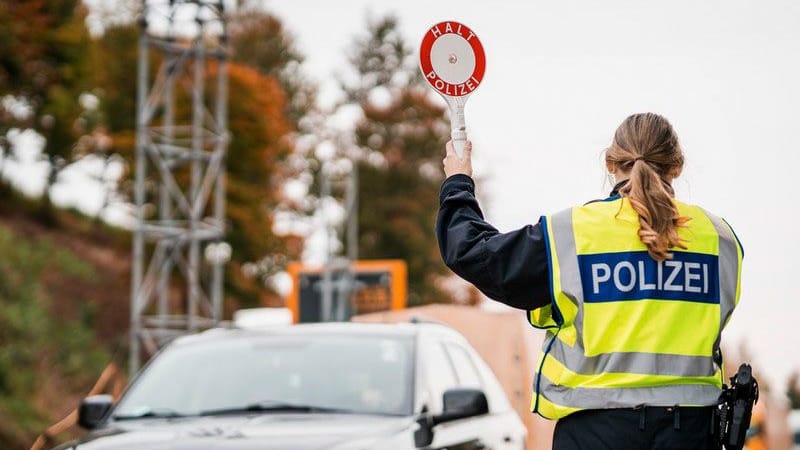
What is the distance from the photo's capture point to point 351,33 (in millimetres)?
66625

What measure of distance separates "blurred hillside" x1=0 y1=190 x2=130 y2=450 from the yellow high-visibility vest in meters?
18.2

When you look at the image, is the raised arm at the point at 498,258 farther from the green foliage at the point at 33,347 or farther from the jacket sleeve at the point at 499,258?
the green foliage at the point at 33,347

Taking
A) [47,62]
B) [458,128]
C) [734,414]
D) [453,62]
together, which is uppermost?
[47,62]

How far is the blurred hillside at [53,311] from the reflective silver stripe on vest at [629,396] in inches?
716

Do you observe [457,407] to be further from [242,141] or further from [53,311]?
[242,141]

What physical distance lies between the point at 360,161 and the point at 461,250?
5702 cm

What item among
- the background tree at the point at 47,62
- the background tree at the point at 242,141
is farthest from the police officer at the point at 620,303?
the background tree at the point at 242,141

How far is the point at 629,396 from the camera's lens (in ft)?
14.0

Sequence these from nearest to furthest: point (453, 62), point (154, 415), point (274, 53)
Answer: point (453, 62) < point (154, 415) < point (274, 53)

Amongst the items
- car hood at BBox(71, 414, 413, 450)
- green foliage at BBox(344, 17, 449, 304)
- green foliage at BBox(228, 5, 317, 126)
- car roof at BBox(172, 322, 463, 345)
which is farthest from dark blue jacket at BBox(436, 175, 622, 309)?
green foliage at BBox(228, 5, 317, 126)

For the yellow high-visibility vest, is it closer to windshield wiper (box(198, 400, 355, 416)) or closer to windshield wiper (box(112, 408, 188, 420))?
windshield wiper (box(198, 400, 355, 416))

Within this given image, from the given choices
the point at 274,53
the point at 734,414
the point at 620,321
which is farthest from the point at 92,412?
the point at 274,53

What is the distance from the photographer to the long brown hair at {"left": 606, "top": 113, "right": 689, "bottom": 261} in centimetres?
434

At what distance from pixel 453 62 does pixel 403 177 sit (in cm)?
5564
